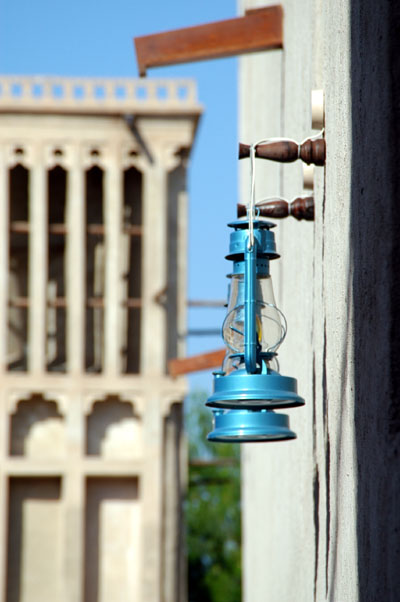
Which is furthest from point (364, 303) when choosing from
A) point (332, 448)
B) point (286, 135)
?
point (286, 135)

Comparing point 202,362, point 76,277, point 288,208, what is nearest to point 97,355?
point 76,277

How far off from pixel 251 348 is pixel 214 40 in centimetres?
343

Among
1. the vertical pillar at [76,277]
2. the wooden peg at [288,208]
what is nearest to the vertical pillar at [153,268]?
the vertical pillar at [76,277]

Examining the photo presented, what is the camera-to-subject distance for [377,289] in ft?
7.51

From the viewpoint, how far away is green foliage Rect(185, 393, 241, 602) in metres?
36.9

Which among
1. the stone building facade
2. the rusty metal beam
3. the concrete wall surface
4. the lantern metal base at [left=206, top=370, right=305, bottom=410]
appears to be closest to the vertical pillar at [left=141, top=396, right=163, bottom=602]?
the stone building facade

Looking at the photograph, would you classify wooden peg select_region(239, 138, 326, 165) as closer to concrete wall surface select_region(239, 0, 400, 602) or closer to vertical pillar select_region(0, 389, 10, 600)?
concrete wall surface select_region(239, 0, 400, 602)

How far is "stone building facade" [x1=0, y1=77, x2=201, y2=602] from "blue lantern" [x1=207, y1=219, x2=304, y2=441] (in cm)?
1696

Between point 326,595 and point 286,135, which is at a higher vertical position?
point 286,135

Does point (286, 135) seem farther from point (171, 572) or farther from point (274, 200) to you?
point (171, 572)

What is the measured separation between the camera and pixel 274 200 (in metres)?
3.73

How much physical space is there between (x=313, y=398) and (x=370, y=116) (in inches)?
62.9

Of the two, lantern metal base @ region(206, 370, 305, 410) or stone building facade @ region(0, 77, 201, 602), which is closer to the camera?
lantern metal base @ region(206, 370, 305, 410)

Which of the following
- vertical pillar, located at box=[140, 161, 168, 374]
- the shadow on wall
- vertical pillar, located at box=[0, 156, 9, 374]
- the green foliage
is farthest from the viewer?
the green foliage
